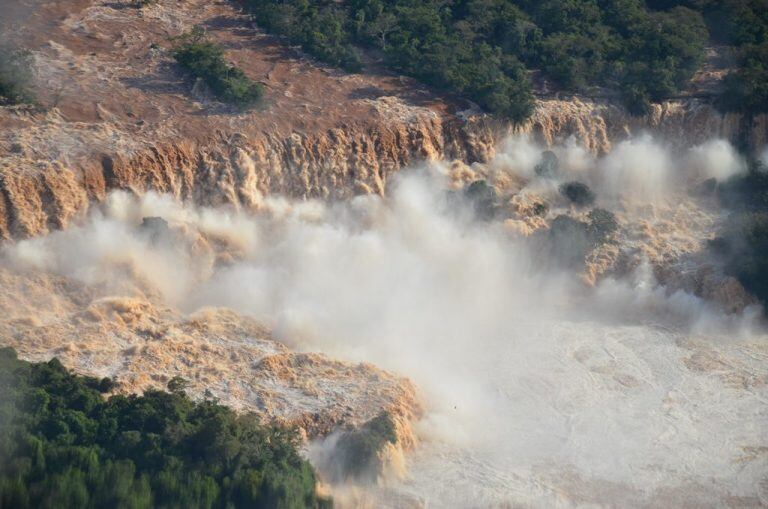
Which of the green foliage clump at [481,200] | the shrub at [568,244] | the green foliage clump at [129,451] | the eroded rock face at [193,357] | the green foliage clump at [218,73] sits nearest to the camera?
the green foliage clump at [129,451]

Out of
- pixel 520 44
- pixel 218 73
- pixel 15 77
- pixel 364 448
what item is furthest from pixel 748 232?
pixel 15 77

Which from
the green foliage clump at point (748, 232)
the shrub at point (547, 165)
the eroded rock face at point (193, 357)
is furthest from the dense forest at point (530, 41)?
the eroded rock face at point (193, 357)

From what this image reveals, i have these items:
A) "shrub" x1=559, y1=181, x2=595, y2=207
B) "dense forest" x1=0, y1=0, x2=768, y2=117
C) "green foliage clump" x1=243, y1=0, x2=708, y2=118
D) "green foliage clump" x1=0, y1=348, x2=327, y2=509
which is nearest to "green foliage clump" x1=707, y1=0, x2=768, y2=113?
"dense forest" x1=0, y1=0, x2=768, y2=117

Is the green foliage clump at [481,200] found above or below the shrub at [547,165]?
below

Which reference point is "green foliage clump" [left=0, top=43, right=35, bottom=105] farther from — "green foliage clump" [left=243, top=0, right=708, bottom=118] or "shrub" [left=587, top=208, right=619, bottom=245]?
"shrub" [left=587, top=208, right=619, bottom=245]

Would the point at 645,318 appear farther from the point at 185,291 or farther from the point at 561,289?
the point at 185,291

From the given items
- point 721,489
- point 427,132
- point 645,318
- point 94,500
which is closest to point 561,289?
point 645,318

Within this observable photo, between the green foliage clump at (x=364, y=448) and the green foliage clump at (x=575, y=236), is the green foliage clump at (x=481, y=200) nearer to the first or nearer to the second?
the green foliage clump at (x=575, y=236)
